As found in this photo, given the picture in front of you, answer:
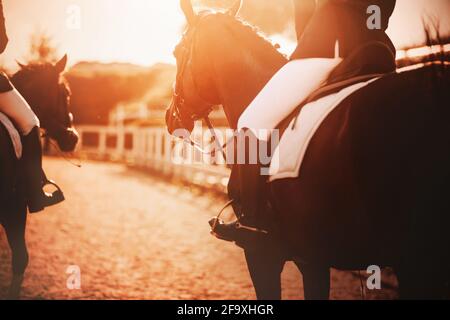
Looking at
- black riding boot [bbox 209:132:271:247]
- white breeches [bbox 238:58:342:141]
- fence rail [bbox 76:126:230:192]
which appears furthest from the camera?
fence rail [bbox 76:126:230:192]

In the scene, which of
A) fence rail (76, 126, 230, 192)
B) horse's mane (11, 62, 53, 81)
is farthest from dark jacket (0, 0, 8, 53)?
fence rail (76, 126, 230, 192)

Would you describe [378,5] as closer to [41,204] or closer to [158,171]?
[41,204]

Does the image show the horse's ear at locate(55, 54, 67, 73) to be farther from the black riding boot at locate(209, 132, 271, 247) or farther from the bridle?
the black riding boot at locate(209, 132, 271, 247)

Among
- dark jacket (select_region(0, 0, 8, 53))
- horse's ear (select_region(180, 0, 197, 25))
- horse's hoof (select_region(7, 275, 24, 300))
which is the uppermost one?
horse's ear (select_region(180, 0, 197, 25))

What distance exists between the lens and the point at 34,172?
2455mm

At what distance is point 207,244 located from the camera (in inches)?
283

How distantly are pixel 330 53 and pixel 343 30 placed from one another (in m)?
0.15

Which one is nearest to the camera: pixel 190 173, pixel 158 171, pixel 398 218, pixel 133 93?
pixel 398 218

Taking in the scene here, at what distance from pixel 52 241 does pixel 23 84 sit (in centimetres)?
506

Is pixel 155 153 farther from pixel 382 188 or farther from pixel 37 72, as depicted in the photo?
pixel 382 188

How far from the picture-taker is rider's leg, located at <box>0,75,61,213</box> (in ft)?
7.98

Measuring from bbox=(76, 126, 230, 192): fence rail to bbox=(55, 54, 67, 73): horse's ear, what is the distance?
736 centimetres

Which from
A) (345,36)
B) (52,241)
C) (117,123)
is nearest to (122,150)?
(117,123)

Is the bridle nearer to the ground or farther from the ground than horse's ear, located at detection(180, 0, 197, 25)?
nearer to the ground
